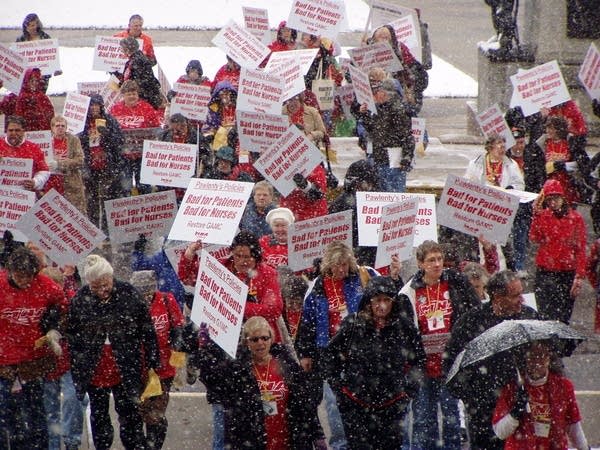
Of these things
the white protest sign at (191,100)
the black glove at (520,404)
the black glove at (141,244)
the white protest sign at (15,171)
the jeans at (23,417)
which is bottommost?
the jeans at (23,417)

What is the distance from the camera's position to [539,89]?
41.4 ft

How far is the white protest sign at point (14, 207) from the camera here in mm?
9695

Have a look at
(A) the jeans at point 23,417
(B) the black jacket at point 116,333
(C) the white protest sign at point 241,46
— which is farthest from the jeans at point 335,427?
(C) the white protest sign at point 241,46

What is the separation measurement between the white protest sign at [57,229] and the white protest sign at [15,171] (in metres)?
1.80

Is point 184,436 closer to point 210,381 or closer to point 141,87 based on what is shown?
point 210,381

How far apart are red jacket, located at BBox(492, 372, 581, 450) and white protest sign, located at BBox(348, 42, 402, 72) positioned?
316 inches

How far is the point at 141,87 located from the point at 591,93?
5134 millimetres

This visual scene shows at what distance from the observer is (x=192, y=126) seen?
41.9ft

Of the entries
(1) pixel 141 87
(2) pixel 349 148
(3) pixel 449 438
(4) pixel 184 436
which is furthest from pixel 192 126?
(3) pixel 449 438

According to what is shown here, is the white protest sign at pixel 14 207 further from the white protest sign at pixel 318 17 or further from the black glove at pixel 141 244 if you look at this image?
the white protest sign at pixel 318 17

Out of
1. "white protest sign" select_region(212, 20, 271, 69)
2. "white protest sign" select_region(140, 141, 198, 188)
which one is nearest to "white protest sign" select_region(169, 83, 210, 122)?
"white protest sign" select_region(212, 20, 271, 69)

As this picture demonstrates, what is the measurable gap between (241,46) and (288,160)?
428 cm

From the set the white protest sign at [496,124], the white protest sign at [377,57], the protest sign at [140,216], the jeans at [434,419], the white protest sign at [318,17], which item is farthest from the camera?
the white protest sign at [318,17]

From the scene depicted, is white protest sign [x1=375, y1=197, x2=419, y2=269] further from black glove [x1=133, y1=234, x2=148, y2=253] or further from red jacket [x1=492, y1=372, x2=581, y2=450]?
red jacket [x1=492, y1=372, x2=581, y2=450]
